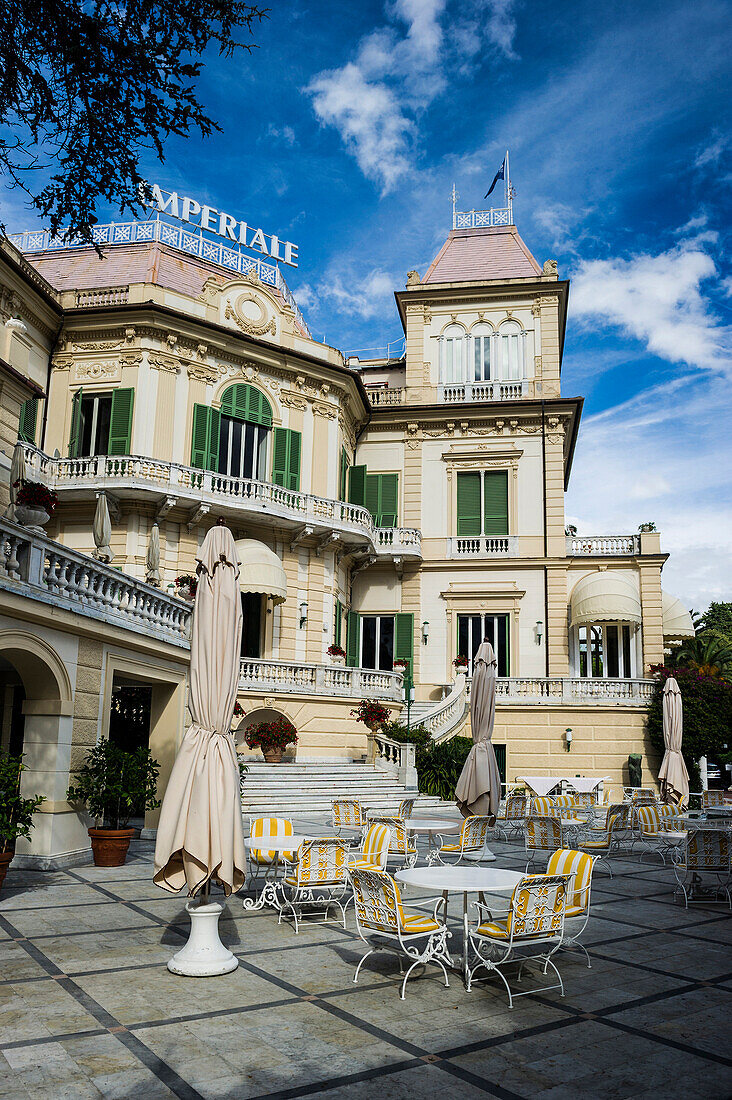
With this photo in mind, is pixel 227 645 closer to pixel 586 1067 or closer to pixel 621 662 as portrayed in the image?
pixel 586 1067

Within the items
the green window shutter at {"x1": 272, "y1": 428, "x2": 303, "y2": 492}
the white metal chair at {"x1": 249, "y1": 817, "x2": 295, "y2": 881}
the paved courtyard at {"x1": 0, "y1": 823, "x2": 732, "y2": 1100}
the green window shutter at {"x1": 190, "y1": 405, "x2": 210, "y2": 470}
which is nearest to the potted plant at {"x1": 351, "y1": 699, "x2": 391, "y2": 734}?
the green window shutter at {"x1": 272, "y1": 428, "x2": 303, "y2": 492}

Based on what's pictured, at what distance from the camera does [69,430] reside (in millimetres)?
23234

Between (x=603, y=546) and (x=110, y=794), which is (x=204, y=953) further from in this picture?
(x=603, y=546)

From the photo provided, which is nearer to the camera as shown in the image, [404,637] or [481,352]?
[404,637]

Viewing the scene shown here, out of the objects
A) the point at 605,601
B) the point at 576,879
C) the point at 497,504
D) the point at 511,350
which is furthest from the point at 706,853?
the point at 511,350

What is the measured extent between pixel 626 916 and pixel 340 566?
17.9m

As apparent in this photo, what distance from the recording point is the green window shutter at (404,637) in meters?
27.7

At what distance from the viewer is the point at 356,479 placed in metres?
28.8

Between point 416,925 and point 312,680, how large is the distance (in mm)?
16029

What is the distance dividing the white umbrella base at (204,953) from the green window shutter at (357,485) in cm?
2234

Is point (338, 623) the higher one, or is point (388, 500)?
point (388, 500)

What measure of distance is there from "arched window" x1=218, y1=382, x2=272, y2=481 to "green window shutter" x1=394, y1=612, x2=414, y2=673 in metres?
6.71

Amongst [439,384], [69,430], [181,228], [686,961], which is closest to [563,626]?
A: [439,384]

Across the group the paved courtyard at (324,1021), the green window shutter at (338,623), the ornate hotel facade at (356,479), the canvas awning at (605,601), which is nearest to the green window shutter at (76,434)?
the ornate hotel facade at (356,479)
